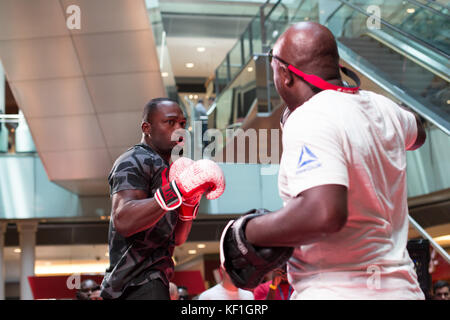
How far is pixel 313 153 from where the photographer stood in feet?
4.47

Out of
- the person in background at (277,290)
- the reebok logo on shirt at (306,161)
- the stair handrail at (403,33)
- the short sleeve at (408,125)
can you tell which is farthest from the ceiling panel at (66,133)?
the reebok logo on shirt at (306,161)

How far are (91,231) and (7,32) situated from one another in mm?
10079

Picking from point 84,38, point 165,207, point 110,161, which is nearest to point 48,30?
point 84,38

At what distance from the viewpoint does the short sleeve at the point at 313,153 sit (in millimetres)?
1328

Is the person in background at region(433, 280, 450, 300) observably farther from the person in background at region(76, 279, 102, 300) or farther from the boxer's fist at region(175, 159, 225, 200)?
the boxer's fist at region(175, 159, 225, 200)

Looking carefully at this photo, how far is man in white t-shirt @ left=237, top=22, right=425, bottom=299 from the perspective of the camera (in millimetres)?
1328

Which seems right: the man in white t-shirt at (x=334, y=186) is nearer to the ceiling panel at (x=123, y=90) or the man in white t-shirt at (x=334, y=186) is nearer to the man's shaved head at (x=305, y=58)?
the man's shaved head at (x=305, y=58)

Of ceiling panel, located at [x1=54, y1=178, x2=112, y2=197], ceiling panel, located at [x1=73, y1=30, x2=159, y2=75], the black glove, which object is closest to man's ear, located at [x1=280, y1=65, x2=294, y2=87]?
the black glove

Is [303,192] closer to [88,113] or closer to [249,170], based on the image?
[88,113]

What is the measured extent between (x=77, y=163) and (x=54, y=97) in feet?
6.92

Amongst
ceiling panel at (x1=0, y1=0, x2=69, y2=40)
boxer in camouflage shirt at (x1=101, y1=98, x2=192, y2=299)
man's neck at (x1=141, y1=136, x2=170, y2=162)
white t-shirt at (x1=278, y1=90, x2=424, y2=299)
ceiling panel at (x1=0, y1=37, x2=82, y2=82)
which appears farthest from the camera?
ceiling panel at (x1=0, y1=37, x2=82, y2=82)

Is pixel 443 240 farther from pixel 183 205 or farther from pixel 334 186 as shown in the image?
pixel 334 186

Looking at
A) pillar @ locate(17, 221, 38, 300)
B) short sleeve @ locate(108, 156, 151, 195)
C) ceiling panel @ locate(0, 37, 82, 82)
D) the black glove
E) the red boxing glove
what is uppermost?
ceiling panel @ locate(0, 37, 82, 82)

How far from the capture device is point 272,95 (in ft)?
30.5
